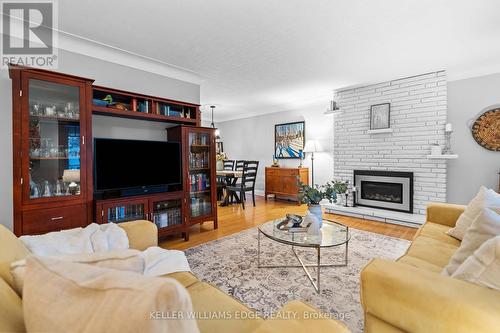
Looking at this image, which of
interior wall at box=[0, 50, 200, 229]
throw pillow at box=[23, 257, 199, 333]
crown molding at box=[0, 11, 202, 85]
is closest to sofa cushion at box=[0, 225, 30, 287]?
throw pillow at box=[23, 257, 199, 333]

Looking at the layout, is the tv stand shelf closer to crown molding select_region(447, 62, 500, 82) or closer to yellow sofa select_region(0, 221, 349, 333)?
yellow sofa select_region(0, 221, 349, 333)

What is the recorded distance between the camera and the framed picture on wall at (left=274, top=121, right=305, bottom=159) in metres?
5.91

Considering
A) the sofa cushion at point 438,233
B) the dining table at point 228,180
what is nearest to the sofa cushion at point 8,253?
the sofa cushion at point 438,233

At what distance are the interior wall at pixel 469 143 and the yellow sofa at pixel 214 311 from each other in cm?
413

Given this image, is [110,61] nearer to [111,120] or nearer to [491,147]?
[111,120]

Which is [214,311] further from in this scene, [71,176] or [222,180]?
[222,180]

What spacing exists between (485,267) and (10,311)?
1.61 m

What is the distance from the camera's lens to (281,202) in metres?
5.79

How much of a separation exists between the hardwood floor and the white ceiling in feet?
7.90

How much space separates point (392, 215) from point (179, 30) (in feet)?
13.3

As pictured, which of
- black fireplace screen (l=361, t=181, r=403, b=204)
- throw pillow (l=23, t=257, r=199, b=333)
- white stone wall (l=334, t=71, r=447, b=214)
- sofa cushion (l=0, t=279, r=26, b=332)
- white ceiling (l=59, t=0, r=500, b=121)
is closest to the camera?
throw pillow (l=23, t=257, r=199, b=333)

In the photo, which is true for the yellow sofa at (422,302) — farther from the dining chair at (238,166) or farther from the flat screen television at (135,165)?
the dining chair at (238,166)

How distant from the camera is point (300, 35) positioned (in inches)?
101

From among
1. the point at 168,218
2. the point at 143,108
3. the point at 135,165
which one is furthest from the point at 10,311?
the point at 143,108
